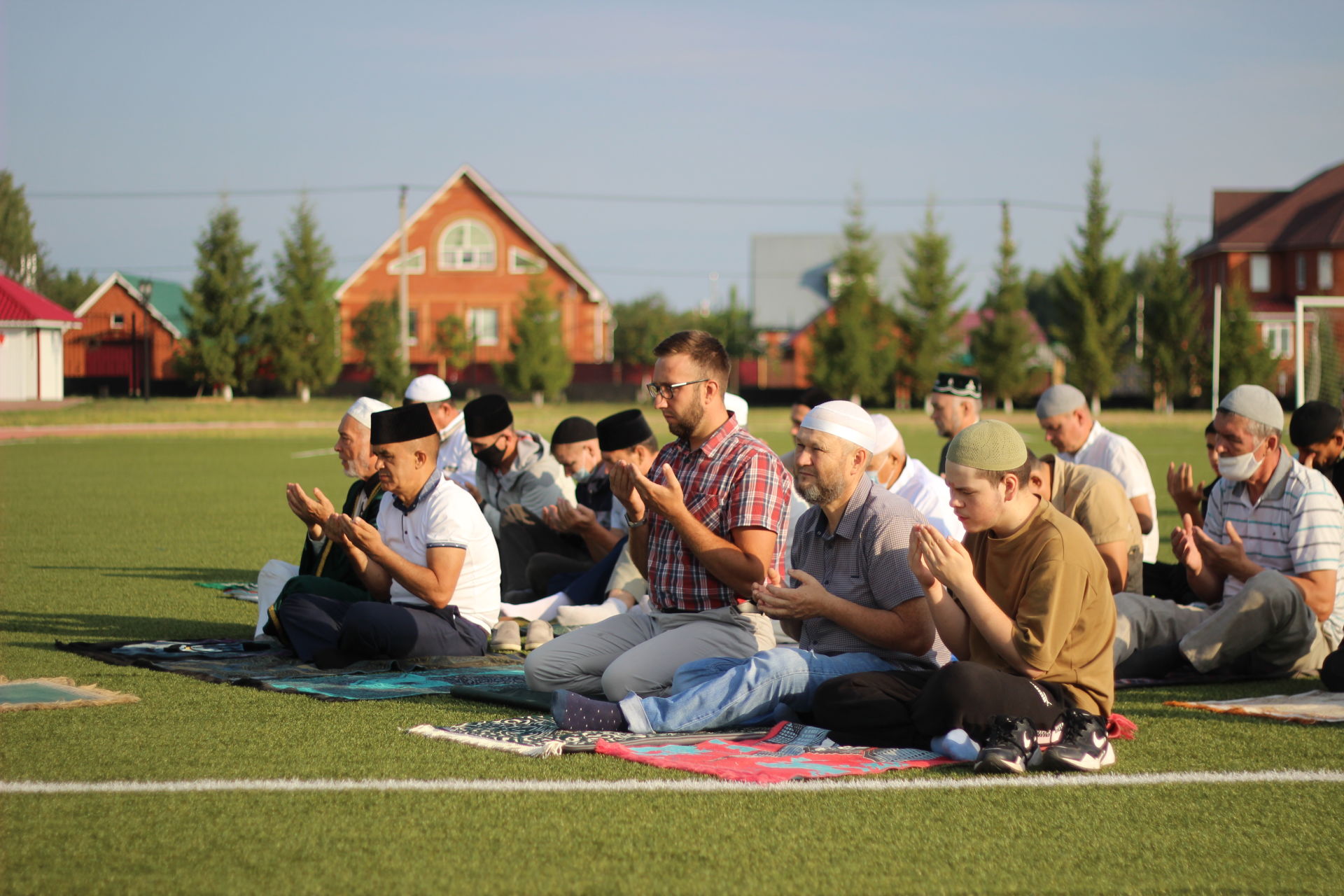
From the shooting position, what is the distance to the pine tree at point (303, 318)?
174 feet

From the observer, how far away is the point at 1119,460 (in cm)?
882

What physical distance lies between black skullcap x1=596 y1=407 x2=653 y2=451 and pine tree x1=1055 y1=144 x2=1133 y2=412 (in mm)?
46525

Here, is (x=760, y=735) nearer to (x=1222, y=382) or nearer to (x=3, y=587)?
(x=3, y=587)

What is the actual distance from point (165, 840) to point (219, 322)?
2013 inches

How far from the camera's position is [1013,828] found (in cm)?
437

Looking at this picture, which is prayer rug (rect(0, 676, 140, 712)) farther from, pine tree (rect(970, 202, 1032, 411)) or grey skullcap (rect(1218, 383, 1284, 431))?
pine tree (rect(970, 202, 1032, 411))

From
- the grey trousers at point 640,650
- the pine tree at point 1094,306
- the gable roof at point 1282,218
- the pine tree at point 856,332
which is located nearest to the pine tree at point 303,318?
the pine tree at point 856,332

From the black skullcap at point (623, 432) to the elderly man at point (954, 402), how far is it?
225cm

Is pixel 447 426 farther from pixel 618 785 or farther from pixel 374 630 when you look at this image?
pixel 618 785

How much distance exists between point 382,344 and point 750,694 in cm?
5043

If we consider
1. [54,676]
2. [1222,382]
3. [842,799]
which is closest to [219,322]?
[1222,382]

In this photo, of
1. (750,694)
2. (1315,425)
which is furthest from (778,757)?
(1315,425)

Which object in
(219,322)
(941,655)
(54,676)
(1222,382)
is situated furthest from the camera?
(219,322)

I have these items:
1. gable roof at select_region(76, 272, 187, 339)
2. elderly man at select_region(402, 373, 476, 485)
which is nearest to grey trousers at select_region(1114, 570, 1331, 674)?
elderly man at select_region(402, 373, 476, 485)
